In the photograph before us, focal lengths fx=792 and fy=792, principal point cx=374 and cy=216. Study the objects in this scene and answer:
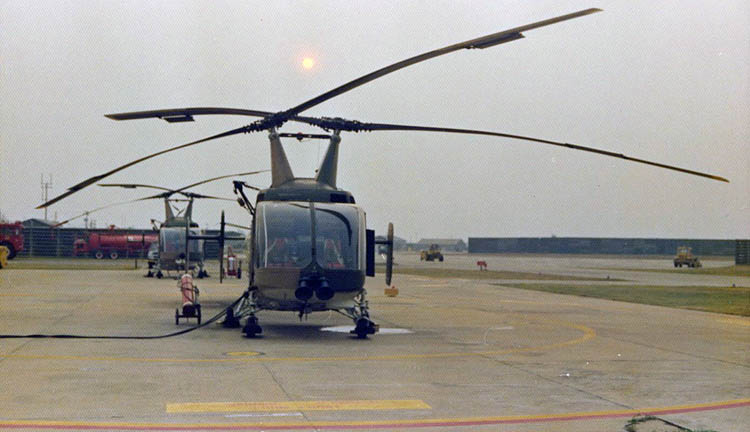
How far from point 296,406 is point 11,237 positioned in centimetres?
6007

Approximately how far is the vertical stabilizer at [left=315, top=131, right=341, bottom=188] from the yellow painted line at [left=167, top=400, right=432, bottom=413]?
395 inches

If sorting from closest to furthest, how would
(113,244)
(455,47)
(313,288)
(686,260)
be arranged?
(455,47), (313,288), (686,260), (113,244)

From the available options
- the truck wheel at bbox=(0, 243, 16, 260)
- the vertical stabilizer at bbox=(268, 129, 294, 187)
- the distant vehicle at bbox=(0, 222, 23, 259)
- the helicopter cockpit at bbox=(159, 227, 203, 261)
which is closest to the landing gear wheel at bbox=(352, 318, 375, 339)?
the vertical stabilizer at bbox=(268, 129, 294, 187)

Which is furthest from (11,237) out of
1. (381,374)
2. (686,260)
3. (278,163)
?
(686,260)

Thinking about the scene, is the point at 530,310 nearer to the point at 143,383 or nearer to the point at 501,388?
the point at 501,388

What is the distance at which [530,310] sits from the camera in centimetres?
2588

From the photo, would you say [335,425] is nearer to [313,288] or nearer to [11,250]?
[313,288]

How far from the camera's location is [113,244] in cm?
8406

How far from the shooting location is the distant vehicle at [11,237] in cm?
6231

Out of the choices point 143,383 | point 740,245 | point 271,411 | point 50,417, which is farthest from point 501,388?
point 740,245

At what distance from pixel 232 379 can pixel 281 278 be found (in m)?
5.04

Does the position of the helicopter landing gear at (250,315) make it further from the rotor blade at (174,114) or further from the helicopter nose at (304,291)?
the rotor blade at (174,114)

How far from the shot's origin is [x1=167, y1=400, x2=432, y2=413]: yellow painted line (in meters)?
9.42

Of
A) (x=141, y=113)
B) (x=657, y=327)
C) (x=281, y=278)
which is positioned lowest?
(x=657, y=327)
